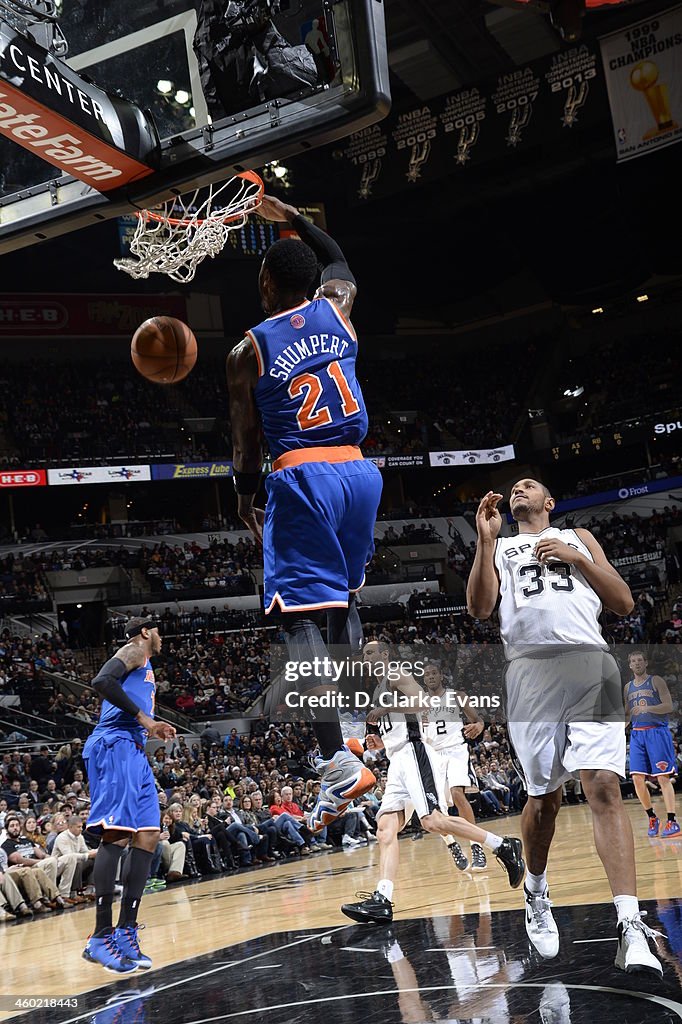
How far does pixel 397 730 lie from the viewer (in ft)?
25.2

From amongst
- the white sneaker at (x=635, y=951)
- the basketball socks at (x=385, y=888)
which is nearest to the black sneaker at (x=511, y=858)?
the basketball socks at (x=385, y=888)

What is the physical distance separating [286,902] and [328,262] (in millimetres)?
6358

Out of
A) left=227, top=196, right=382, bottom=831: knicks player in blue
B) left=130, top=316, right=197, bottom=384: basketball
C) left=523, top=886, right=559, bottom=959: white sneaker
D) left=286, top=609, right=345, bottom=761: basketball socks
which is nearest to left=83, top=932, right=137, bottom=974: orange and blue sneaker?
left=523, top=886, right=559, bottom=959: white sneaker

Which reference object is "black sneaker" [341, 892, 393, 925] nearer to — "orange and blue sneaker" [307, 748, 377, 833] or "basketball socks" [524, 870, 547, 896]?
"basketball socks" [524, 870, 547, 896]

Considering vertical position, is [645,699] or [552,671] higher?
[552,671]

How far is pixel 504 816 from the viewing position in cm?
1504

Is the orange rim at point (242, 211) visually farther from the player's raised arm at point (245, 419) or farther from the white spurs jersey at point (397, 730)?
the white spurs jersey at point (397, 730)

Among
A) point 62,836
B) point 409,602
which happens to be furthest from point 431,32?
point 62,836

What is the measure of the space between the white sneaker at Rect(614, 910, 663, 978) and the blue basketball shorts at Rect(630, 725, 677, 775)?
627cm

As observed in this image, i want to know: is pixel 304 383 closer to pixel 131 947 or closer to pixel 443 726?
pixel 131 947

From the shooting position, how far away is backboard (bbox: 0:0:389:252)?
348 cm

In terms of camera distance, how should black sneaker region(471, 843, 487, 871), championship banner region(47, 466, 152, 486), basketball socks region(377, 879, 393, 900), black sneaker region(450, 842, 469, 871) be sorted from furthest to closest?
championship banner region(47, 466, 152, 486) → black sneaker region(471, 843, 487, 871) → black sneaker region(450, 842, 469, 871) → basketball socks region(377, 879, 393, 900)

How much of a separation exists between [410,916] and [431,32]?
17.7 m

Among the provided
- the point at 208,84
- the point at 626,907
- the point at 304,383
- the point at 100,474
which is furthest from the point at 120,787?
the point at 100,474
